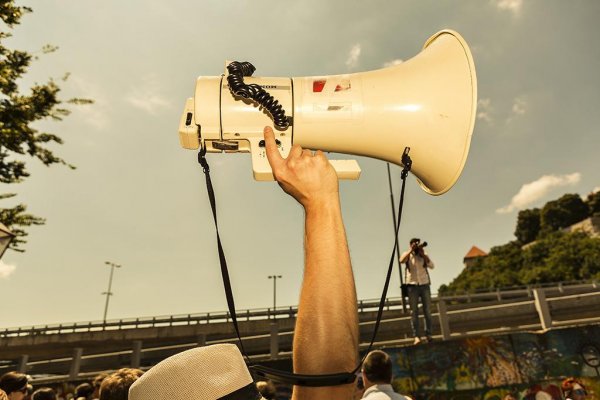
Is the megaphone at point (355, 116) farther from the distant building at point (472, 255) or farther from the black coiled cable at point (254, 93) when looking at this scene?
the distant building at point (472, 255)

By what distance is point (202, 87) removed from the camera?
1.93m

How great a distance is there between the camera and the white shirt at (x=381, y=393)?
12.3 ft

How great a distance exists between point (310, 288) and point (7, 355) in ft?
118

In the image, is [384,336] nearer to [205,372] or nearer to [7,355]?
[205,372]

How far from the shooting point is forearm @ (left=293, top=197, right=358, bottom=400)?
0.89 metres

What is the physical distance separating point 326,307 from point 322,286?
56mm

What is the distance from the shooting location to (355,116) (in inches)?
75.8

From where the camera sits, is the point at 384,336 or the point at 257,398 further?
the point at 384,336

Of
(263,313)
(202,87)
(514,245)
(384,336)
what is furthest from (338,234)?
(514,245)

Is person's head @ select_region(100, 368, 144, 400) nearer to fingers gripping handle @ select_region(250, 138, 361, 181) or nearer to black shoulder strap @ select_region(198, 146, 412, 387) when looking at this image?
black shoulder strap @ select_region(198, 146, 412, 387)

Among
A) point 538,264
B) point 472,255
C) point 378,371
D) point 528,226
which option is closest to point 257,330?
point 378,371

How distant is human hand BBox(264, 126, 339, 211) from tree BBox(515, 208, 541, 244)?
320 feet

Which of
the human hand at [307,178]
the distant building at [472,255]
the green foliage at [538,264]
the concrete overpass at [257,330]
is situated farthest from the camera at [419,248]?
the distant building at [472,255]

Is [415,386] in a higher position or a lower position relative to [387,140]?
lower
